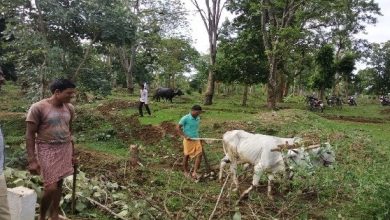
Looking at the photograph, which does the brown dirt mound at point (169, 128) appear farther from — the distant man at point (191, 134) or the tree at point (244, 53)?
the tree at point (244, 53)

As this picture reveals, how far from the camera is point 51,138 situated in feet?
17.4

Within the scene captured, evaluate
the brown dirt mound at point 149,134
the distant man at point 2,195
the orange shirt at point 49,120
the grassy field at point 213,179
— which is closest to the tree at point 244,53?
the grassy field at point 213,179

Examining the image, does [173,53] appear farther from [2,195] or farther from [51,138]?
[2,195]

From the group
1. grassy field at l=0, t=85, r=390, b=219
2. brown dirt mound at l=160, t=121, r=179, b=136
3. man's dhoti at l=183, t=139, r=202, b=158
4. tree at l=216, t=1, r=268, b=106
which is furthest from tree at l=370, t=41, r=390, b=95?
man's dhoti at l=183, t=139, r=202, b=158

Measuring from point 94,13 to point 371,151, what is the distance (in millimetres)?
9517

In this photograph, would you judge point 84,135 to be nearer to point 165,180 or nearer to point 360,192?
point 165,180

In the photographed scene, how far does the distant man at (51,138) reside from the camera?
5.16m

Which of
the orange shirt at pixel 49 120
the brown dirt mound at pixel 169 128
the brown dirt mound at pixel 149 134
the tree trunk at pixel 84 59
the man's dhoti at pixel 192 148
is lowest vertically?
the brown dirt mound at pixel 149 134

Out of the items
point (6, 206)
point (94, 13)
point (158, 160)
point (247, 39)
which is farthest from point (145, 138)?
point (247, 39)

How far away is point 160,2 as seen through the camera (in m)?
34.8

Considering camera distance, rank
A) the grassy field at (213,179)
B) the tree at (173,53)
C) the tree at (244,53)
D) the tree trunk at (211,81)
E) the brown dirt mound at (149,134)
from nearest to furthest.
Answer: the grassy field at (213,179)
the brown dirt mound at (149,134)
the tree at (244,53)
the tree trunk at (211,81)
the tree at (173,53)

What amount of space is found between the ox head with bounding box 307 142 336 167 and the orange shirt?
4213 mm

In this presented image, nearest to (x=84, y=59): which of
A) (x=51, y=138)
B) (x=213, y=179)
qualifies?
(x=213, y=179)

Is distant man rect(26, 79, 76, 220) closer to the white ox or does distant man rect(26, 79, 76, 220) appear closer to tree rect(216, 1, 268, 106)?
the white ox
